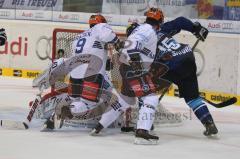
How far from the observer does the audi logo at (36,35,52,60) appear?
11.2 m

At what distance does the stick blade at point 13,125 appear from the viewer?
635 centimetres

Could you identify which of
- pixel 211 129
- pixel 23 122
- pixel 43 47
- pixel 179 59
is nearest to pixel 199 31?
pixel 179 59

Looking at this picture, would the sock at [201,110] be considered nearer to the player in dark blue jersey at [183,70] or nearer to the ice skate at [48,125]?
the player in dark blue jersey at [183,70]

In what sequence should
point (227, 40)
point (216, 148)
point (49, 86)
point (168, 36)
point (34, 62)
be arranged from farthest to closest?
1. point (34, 62)
2. point (227, 40)
3. point (49, 86)
4. point (168, 36)
5. point (216, 148)

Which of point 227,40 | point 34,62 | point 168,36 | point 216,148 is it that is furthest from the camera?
point 34,62

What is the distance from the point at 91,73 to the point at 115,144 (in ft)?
3.17

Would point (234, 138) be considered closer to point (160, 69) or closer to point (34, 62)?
point (160, 69)

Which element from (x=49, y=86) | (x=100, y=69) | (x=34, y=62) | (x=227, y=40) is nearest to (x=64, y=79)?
(x=49, y=86)

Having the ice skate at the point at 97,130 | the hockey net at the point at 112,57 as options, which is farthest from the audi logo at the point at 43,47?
the ice skate at the point at 97,130

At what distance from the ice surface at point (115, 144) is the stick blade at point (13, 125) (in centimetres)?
9

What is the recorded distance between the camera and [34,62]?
11445 millimetres

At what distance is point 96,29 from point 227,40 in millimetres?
3393

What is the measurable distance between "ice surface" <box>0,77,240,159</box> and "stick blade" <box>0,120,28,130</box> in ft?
0.30

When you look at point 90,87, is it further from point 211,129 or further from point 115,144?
point 211,129
